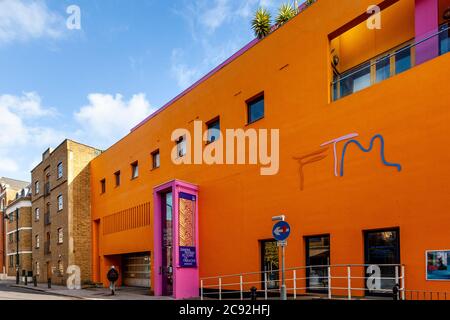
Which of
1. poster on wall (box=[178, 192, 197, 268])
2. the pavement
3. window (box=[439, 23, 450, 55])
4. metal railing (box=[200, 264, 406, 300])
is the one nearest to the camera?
window (box=[439, 23, 450, 55])

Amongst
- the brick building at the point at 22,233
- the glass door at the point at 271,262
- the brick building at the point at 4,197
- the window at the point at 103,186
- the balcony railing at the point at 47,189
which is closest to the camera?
the glass door at the point at 271,262

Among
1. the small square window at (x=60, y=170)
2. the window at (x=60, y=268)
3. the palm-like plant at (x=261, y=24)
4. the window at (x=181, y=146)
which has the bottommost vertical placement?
the window at (x=60, y=268)

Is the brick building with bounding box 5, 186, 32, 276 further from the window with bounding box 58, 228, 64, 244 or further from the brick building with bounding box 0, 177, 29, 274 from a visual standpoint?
the window with bounding box 58, 228, 64, 244

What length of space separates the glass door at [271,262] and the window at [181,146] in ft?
23.3

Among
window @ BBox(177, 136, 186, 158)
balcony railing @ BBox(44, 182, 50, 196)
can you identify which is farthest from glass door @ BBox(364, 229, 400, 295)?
balcony railing @ BBox(44, 182, 50, 196)

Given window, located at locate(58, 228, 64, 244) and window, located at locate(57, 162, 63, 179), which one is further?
window, located at locate(57, 162, 63, 179)

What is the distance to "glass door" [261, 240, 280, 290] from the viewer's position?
1402 centimetres

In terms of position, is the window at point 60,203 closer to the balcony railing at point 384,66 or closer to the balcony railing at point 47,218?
the balcony railing at point 47,218

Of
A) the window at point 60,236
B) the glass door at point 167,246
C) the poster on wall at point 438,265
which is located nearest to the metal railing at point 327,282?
the poster on wall at point 438,265

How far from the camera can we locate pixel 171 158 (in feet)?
68.2

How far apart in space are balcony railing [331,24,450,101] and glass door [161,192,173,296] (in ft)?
30.5

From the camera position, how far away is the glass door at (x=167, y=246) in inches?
714

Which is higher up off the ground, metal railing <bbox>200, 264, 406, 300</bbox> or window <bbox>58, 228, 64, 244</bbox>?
metal railing <bbox>200, 264, 406, 300</bbox>
